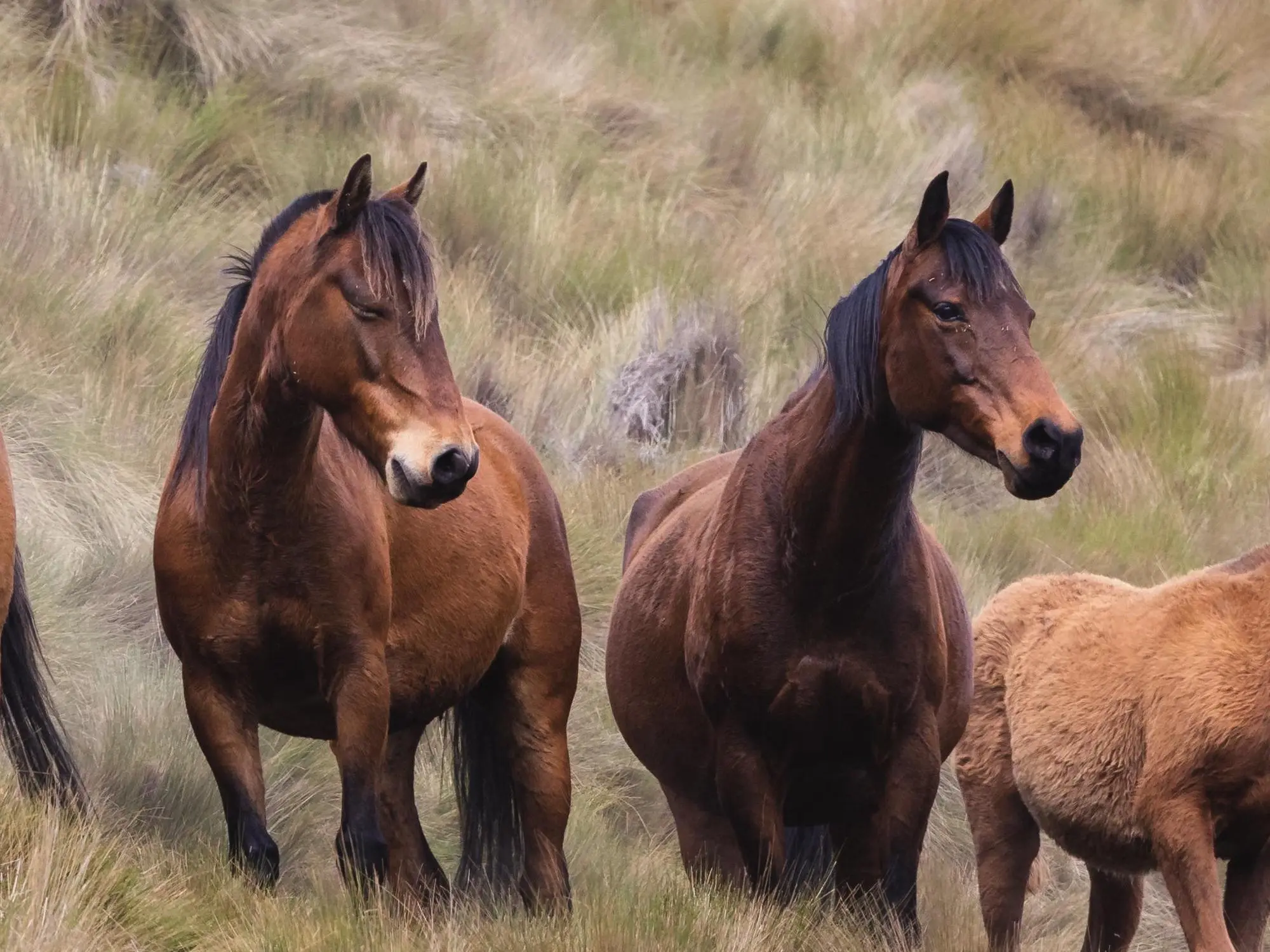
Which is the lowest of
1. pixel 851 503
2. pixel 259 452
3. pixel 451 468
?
pixel 259 452

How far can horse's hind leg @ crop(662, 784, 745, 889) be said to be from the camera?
254 inches

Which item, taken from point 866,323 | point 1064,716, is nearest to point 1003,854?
point 1064,716

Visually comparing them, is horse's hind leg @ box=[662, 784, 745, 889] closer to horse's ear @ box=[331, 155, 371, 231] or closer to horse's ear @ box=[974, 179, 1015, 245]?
horse's ear @ box=[974, 179, 1015, 245]

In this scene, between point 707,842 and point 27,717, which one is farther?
point 707,842

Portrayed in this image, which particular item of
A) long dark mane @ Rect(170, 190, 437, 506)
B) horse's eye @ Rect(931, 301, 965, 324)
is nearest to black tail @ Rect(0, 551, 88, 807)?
long dark mane @ Rect(170, 190, 437, 506)

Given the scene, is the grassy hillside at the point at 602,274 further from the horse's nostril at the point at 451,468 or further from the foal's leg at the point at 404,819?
the horse's nostril at the point at 451,468

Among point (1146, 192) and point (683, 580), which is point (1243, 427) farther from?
point (683, 580)

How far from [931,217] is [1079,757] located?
2.01m

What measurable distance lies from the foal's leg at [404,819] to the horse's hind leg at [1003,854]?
6.02 feet

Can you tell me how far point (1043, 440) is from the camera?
4.78 m

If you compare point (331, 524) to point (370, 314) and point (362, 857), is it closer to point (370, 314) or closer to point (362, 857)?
point (370, 314)

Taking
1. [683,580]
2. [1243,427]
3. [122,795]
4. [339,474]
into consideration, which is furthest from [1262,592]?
[1243,427]

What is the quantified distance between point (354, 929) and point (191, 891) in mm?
595

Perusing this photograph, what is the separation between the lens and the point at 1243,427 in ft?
39.4
